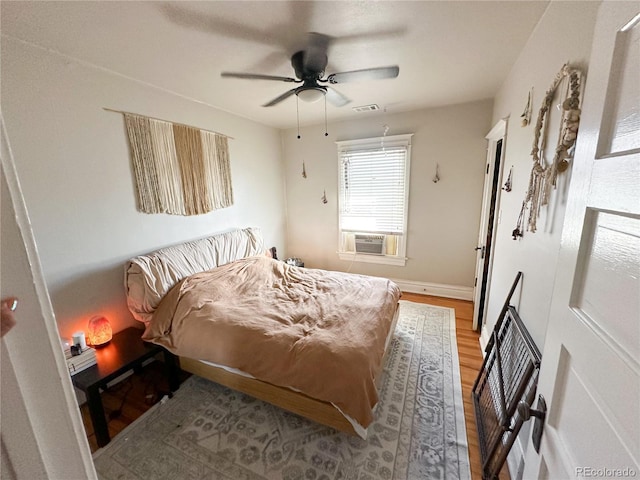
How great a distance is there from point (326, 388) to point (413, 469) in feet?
2.18

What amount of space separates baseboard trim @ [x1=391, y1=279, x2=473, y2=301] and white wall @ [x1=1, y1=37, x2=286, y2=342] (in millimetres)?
3184

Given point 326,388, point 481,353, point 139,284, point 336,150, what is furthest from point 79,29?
point 481,353

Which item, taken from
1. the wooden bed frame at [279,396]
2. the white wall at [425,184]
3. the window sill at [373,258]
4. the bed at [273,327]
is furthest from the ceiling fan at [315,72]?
the window sill at [373,258]

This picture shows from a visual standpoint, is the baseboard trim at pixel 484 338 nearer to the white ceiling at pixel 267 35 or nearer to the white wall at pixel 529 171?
the white wall at pixel 529 171

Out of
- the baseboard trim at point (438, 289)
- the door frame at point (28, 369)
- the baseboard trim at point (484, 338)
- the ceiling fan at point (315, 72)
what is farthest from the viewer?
the baseboard trim at point (438, 289)

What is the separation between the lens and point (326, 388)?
1498 millimetres

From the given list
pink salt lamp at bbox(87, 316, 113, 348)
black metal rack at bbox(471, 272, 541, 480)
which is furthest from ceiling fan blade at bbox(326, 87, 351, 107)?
pink salt lamp at bbox(87, 316, 113, 348)

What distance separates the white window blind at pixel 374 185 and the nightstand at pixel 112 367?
2915mm

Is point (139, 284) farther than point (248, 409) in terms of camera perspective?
Yes

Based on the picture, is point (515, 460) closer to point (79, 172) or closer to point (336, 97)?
point (336, 97)

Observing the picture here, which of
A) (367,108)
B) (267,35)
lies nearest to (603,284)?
(267,35)

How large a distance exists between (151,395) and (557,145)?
3103 millimetres

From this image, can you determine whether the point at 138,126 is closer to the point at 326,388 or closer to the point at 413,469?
the point at 326,388

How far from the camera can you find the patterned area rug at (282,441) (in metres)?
1.45
